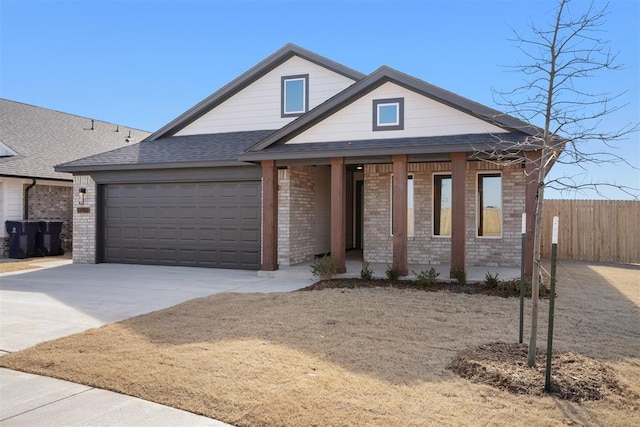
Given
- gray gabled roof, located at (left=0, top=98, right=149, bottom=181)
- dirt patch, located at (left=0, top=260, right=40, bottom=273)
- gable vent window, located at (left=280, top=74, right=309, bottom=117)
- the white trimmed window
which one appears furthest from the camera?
gray gabled roof, located at (left=0, top=98, right=149, bottom=181)

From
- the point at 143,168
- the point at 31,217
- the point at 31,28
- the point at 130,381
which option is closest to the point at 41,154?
the point at 31,217

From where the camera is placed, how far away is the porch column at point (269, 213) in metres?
11.8

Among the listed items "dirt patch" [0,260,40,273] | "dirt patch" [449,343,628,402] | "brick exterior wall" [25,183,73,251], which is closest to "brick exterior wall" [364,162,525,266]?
"dirt patch" [449,343,628,402]

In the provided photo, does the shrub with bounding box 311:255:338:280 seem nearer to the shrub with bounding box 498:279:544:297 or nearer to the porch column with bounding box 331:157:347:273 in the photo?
the porch column with bounding box 331:157:347:273

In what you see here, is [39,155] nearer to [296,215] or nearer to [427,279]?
[296,215]

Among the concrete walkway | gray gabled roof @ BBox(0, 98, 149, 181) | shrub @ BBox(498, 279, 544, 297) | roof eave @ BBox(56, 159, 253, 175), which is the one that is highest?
gray gabled roof @ BBox(0, 98, 149, 181)

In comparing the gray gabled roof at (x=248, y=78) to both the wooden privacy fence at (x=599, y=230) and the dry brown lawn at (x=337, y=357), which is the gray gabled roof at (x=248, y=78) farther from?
the dry brown lawn at (x=337, y=357)

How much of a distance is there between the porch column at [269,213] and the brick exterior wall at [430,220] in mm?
2855

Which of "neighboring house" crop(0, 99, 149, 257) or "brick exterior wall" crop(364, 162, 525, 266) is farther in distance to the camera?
"neighboring house" crop(0, 99, 149, 257)

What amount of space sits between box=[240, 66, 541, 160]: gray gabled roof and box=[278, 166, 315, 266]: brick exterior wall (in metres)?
1.21

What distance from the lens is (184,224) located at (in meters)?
13.7

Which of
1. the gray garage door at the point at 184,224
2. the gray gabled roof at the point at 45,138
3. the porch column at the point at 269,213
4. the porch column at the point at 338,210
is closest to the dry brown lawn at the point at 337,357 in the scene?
the porch column at the point at 338,210

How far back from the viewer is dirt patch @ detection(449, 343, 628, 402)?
430 centimetres

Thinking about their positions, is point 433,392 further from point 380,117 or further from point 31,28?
point 31,28
